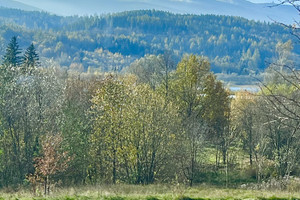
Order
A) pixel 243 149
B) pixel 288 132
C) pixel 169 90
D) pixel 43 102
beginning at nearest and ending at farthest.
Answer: pixel 43 102
pixel 288 132
pixel 169 90
pixel 243 149

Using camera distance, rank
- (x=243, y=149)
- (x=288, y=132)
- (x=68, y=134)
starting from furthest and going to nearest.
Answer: (x=243, y=149)
(x=288, y=132)
(x=68, y=134)

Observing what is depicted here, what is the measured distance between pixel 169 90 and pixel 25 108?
14951mm

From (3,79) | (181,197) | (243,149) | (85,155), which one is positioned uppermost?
(3,79)

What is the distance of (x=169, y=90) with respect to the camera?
38.3 meters

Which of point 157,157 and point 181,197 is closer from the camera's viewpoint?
point 181,197

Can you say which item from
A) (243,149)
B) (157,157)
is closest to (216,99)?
(243,149)

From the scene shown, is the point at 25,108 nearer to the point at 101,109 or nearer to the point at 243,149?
the point at 101,109

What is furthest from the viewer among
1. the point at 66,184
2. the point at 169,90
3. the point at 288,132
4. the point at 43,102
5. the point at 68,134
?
the point at 169,90

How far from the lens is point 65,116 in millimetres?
29016

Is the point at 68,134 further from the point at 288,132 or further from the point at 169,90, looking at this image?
the point at 288,132

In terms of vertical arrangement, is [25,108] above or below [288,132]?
above

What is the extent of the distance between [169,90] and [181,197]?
26.2 meters

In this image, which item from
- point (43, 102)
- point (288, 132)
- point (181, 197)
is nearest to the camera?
point (181, 197)

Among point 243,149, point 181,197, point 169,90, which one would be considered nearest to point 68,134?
point 169,90
